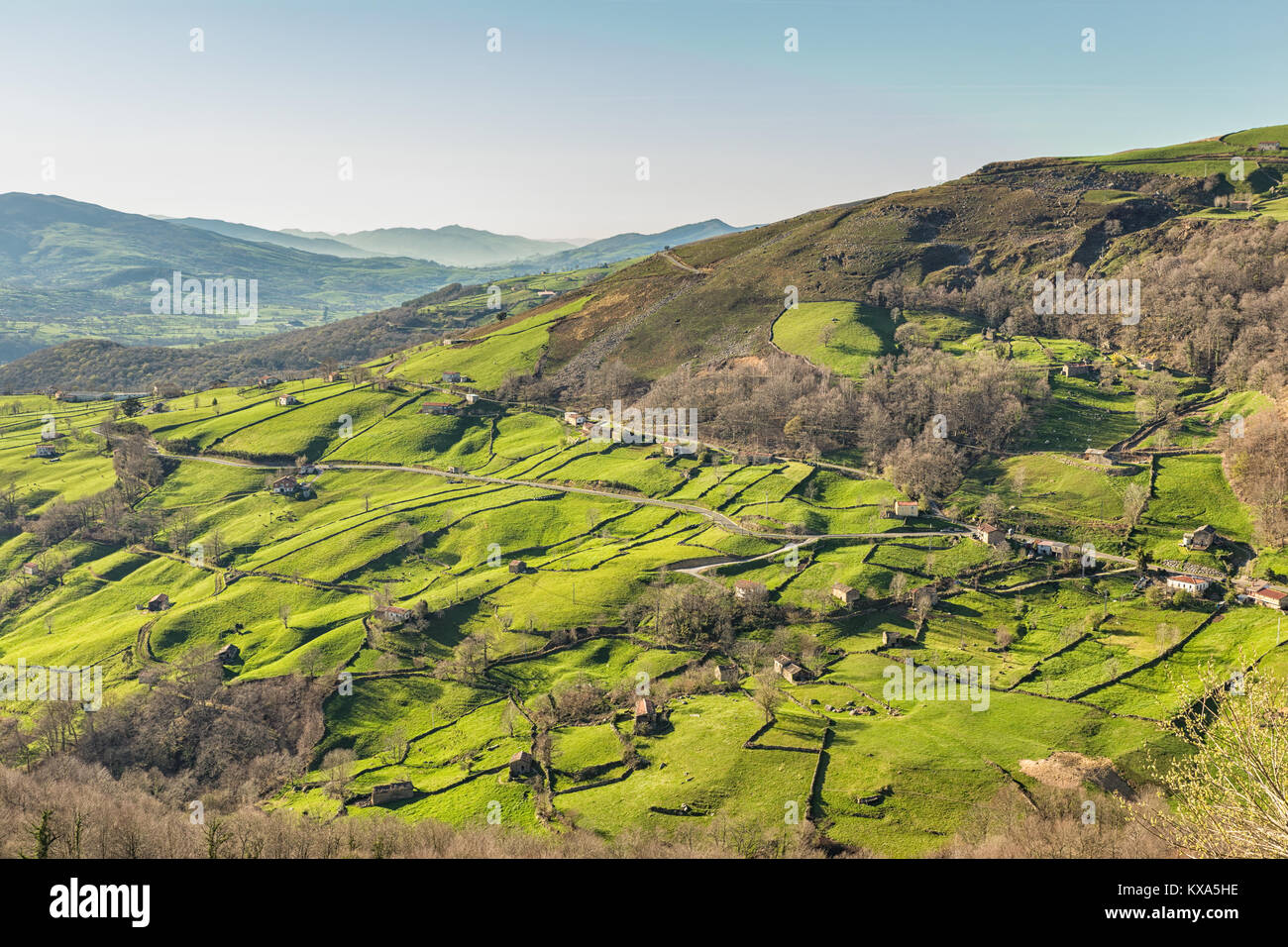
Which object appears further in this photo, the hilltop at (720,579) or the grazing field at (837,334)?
the grazing field at (837,334)

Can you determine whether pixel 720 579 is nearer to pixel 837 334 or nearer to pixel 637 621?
pixel 637 621

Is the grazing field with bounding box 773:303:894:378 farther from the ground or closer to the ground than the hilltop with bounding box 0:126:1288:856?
farther from the ground

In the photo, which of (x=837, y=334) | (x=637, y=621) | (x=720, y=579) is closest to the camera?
(x=637, y=621)

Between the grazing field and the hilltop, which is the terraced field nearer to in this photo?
the hilltop

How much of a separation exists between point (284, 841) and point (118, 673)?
61821mm

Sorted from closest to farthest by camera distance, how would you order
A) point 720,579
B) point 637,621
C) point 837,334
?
1. point 637,621
2. point 720,579
3. point 837,334

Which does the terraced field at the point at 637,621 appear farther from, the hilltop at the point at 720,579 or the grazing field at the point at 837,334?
the grazing field at the point at 837,334

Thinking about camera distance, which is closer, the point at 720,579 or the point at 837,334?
the point at 720,579

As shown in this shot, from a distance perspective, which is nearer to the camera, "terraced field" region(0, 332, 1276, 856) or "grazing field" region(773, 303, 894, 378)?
"terraced field" region(0, 332, 1276, 856)

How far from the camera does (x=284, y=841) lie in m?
46.2

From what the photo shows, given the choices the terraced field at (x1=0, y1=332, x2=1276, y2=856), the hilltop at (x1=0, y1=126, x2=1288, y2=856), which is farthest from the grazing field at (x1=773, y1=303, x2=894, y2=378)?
the terraced field at (x1=0, y1=332, x2=1276, y2=856)

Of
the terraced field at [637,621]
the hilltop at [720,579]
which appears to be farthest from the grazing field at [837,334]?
the terraced field at [637,621]

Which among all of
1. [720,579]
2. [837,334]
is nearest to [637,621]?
[720,579]
